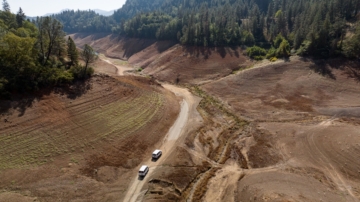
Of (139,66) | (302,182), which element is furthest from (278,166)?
(139,66)

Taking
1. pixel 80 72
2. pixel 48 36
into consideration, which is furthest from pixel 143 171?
pixel 48 36

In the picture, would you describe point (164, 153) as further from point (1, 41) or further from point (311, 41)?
point (311, 41)

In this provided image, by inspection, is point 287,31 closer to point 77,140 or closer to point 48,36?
point 48,36

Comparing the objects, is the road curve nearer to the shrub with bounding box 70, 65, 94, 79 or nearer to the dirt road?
the dirt road

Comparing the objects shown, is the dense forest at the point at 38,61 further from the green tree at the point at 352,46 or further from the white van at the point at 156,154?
the green tree at the point at 352,46

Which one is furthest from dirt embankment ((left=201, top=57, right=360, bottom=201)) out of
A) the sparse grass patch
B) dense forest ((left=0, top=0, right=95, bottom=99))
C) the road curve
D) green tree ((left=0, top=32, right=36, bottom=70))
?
green tree ((left=0, top=32, right=36, bottom=70))

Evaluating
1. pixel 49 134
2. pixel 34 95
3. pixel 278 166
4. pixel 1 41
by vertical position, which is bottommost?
pixel 278 166
